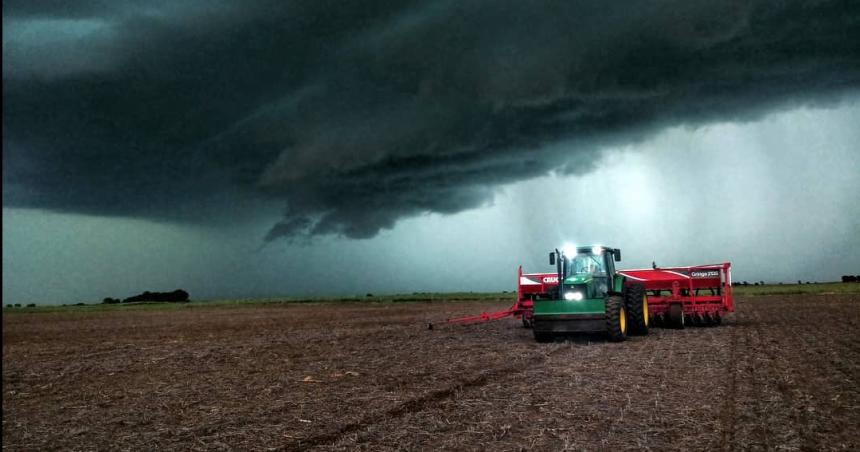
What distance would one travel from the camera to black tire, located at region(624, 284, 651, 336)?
19.9 metres

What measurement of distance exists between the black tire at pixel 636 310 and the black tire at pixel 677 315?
260 centimetres

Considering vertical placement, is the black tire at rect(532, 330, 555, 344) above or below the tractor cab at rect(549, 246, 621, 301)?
below

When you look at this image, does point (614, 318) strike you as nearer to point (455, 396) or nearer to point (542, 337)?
point (542, 337)

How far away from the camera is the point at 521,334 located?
71.6ft

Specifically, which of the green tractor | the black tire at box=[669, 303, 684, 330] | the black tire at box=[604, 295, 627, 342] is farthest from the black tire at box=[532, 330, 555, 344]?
the black tire at box=[669, 303, 684, 330]

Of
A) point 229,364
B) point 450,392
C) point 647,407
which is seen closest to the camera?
point 647,407

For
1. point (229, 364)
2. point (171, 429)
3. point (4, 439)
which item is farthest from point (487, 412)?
point (229, 364)

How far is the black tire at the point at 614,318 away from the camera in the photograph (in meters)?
17.6

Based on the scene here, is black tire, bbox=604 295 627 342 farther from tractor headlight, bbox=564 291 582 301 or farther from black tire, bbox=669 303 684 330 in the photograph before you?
black tire, bbox=669 303 684 330

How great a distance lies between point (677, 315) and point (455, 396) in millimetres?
14717

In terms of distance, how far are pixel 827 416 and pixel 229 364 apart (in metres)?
13.4

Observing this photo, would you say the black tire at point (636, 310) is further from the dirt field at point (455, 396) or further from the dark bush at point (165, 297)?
the dark bush at point (165, 297)

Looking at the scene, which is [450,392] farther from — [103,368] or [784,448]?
[103,368]

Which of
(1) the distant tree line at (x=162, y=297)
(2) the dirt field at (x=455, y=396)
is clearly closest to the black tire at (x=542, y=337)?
(2) the dirt field at (x=455, y=396)
